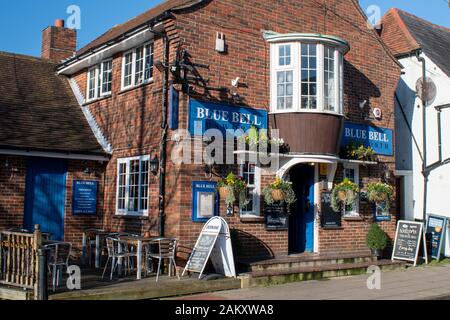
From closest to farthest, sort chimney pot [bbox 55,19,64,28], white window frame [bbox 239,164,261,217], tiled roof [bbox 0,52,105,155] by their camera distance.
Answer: white window frame [bbox 239,164,261,217], tiled roof [bbox 0,52,105,155], chimney pot [bbox 55,19,64,28]

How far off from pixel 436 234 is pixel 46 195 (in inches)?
429

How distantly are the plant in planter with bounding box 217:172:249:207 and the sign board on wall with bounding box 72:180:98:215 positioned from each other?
424 centimetres

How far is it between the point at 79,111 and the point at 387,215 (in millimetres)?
9528

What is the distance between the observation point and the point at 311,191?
547 inches

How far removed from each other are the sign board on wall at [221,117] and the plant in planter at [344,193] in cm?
→ 248

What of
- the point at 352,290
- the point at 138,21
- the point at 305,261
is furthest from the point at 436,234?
the point at 138,21

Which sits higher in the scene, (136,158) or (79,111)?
(79,111)

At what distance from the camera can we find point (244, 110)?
1263cm

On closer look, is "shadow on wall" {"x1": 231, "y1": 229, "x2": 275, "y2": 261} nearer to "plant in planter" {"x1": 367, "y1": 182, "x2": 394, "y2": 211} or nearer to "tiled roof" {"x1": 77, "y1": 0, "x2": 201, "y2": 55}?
"plant in planter" {"x1": 367, "y1": 182, "x2": 394, "y2": 211}

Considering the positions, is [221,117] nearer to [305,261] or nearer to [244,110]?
[244,110]

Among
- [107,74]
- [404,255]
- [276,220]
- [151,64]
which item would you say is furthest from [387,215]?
[107,74]

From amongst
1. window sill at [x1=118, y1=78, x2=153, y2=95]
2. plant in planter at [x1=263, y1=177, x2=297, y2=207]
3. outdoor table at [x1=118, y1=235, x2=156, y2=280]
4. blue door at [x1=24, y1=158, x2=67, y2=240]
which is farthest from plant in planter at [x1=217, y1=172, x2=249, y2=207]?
blue door at [x1=24, y1=158, x2=67, y2=240]

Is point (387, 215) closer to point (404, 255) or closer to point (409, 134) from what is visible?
point (404, 255)

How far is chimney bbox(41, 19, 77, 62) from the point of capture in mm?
20078
